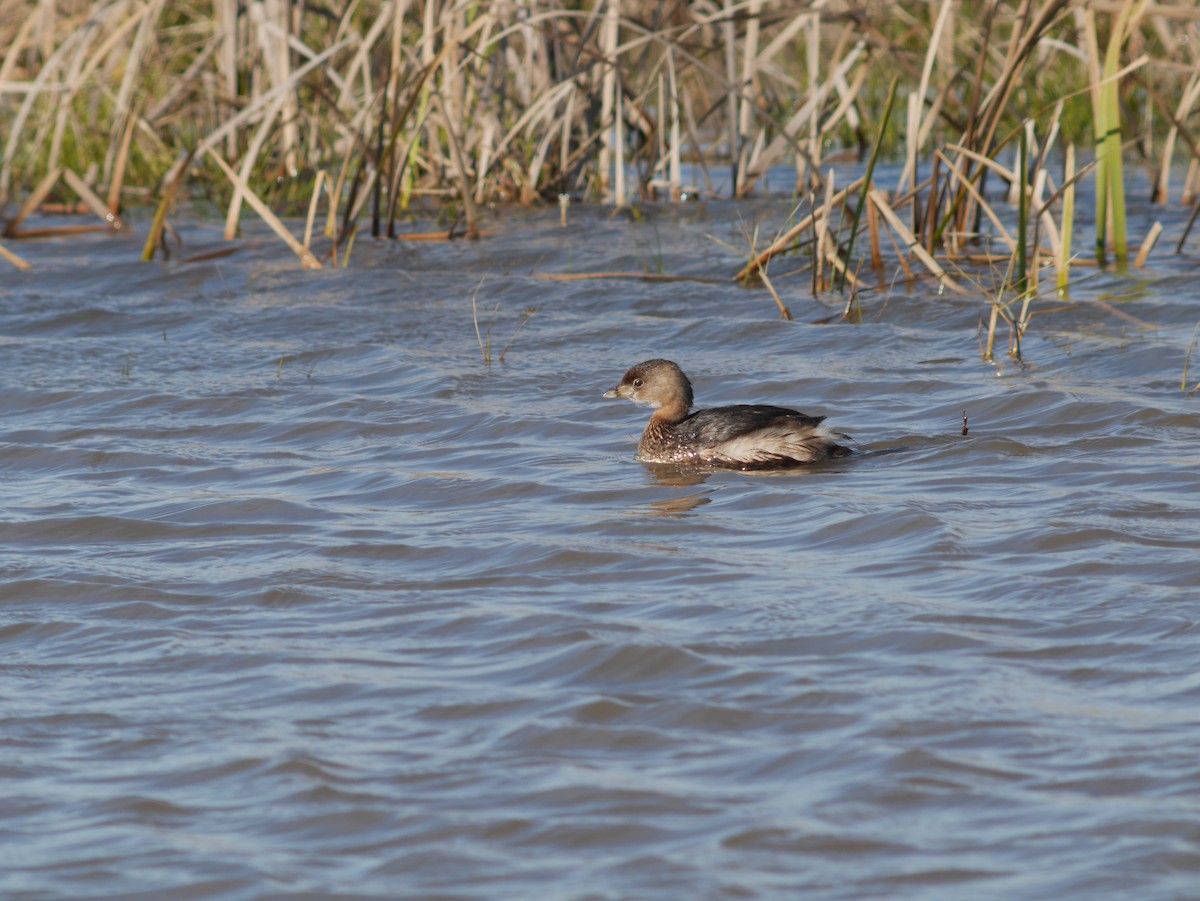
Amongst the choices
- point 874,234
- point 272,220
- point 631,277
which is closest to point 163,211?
point 272,220

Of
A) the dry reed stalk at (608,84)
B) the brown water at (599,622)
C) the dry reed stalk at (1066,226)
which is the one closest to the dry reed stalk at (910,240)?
the brown water at (599,622)

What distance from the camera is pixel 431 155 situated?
39.4 ft

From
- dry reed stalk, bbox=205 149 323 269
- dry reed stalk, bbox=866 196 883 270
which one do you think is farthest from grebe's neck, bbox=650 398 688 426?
dry reed stalk, bbox=205 149 323 269

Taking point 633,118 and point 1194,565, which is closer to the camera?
point 1194,565

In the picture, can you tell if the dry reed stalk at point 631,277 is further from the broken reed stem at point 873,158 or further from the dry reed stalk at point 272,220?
the dry reed stalk at point 272,220

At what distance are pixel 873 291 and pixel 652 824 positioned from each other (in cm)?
633

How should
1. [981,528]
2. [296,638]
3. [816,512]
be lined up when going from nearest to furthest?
1. [296,638]
2. [981,528]
3. [816,512]

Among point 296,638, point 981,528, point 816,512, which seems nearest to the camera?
point 296,638

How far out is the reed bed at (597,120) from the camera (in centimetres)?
930

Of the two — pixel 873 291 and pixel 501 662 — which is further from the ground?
pixel 873 291

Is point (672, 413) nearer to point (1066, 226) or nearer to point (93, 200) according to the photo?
point (1066, 226)

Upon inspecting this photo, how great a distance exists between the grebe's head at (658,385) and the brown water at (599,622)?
257 millimetres

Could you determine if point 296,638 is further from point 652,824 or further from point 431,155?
point 431,155

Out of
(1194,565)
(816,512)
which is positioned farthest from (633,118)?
(1194,565)
